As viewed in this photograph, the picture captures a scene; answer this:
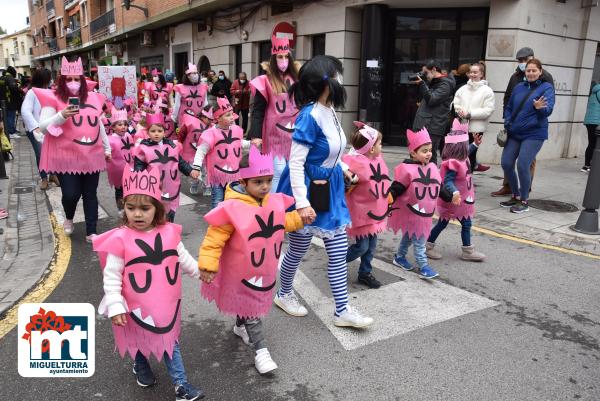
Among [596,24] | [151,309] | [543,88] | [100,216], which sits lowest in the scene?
[100,216]

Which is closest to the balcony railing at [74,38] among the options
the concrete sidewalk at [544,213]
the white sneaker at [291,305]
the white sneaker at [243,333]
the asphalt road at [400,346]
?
the concrete sidewalk at [544,213]

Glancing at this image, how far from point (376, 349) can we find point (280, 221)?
111 cm

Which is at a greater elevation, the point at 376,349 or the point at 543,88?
the point at 543,88

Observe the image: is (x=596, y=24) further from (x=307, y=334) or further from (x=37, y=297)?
(x=37, y=297)

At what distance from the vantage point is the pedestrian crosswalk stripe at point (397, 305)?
11.6ft

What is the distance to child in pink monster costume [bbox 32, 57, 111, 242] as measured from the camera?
5.12 m

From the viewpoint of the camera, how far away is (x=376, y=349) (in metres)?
3.31

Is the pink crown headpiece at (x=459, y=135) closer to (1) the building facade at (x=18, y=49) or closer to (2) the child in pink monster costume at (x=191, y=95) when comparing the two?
(2) the child in pink monster costume at (x=191, y=95)

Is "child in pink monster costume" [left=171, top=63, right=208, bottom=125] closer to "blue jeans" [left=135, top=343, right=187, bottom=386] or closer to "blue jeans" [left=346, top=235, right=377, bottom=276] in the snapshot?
"blue jeans" [left=346, top=235, right=377, bottom=276]

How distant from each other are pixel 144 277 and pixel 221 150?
11.7ft

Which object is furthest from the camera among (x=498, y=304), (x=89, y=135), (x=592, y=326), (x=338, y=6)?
(x=338, y=6)

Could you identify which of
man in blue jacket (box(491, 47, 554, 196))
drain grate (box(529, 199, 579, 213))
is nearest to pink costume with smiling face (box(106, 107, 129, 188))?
man in blue jacket (box(491, 47, 554, 196))

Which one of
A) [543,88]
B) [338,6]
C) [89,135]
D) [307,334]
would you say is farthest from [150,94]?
[307,334]

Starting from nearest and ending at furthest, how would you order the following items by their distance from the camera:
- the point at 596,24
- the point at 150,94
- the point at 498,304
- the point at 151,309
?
the point at 151,309, the point at 498,304, the point at 596,24, the point at 150,94
